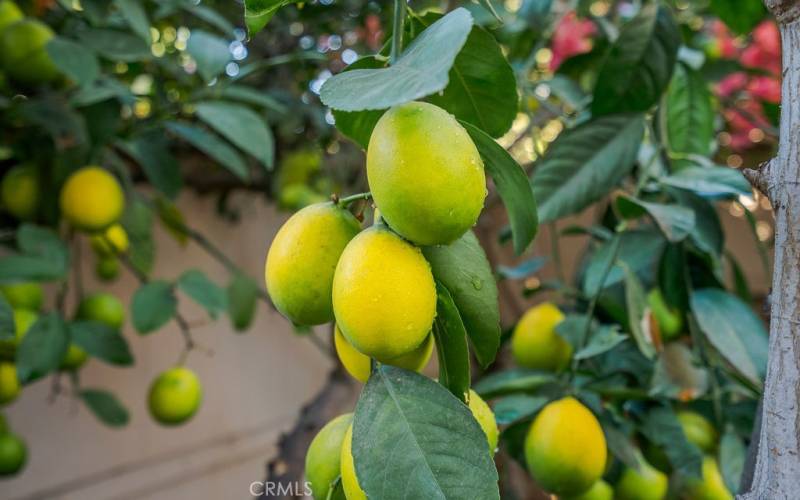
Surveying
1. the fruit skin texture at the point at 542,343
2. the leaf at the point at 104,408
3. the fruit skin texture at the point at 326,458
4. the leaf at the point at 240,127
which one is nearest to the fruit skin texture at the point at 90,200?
the leaf at the point at 240,127

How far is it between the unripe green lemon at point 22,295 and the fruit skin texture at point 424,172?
79 centimetres

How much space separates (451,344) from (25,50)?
84 centimetres

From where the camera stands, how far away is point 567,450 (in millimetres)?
524

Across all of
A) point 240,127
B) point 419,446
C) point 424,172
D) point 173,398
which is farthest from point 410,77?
point 173,398

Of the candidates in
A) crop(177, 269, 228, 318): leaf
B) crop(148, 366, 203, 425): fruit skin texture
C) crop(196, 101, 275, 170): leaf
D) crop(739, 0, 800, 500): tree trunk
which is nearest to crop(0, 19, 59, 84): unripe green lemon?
crop(196, 101, 275, 170): leaf

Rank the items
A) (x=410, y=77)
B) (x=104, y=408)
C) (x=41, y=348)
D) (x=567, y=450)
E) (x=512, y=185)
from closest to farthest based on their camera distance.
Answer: (x=410, y=77)
(x=512, y=185)
(x=567, y=450)
(x=41, y=348)
(x=104, y=408)

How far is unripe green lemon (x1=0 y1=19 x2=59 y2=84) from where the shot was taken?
3.09 feet

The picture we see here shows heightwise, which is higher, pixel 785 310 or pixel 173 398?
pixel 785 310

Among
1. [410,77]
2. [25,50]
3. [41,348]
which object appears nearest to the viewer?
[410,77]

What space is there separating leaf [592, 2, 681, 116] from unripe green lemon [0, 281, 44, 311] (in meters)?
0.75

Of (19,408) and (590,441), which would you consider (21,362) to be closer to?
(19,408)

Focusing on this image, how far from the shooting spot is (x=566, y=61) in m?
0.98

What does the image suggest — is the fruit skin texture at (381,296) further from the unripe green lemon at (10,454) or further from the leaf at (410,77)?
the unripe green lemon at (10,454)

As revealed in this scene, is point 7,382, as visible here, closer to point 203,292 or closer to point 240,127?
point 203,292
